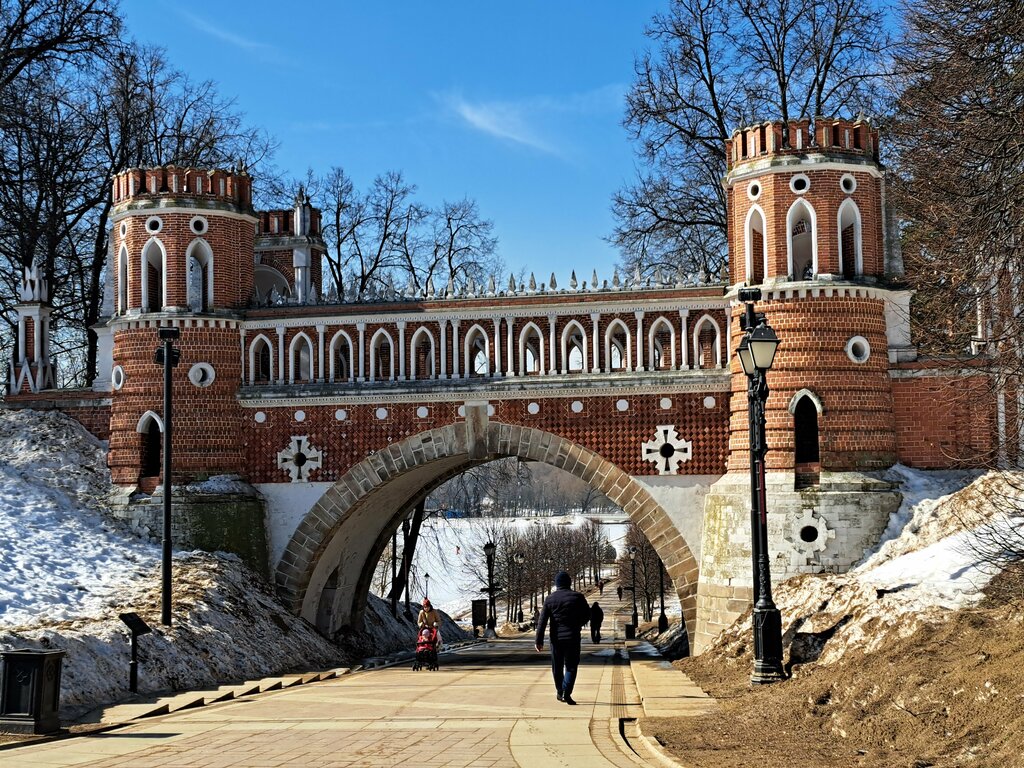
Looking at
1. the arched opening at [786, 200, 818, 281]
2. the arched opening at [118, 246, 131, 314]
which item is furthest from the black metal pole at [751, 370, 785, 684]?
the arched opening at [118, 246, 131, 314]

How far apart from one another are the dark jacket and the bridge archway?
7.73 metres

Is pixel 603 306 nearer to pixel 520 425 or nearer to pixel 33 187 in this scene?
pixel 520 425

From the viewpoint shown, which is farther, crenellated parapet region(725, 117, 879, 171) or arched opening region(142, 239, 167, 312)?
arched opening region(142, 239, 167, 312)

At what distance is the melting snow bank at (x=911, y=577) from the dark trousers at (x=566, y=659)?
295 centimetres

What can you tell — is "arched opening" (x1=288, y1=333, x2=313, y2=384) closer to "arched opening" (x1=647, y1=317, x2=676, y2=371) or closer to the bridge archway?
the bridge archway

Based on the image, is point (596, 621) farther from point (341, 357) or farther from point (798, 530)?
point (798, 530)

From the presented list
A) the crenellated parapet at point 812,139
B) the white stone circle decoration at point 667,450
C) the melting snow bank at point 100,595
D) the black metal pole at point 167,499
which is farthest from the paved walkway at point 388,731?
the crenellated parapet at point 812,139

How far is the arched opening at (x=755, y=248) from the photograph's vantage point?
21.1 meters

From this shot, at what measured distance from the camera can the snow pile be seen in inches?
744

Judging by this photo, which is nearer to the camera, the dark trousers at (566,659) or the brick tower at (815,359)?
the dark trousers at (566,659)

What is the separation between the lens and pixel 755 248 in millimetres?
21344

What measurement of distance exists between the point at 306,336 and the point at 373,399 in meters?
1.85

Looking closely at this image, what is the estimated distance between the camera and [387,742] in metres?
11.4

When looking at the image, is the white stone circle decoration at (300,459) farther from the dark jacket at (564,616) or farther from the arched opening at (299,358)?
the dark jacket at (564,616)
